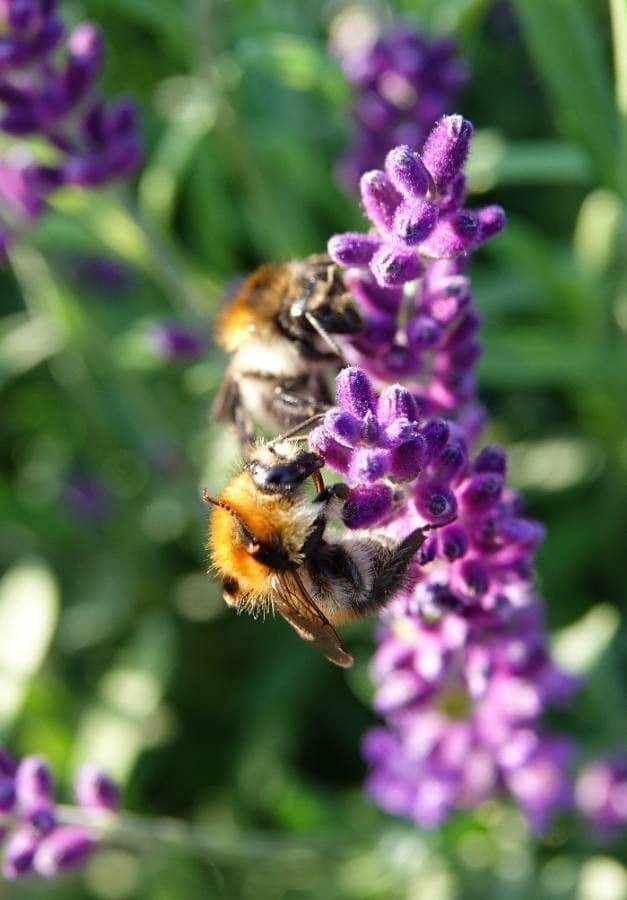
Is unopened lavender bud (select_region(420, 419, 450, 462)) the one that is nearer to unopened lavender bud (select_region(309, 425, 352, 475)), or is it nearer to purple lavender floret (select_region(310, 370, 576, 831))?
purple lavender floret (select_region(310, 370, 576, 831))

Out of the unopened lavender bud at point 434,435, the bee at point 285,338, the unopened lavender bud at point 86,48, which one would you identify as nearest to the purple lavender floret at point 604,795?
the bee at point 285,338

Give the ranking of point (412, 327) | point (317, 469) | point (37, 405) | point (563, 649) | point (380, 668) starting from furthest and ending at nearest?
point (37, 405), point (563, 649), point (380, 668), point (412, 327), point (317, 469)

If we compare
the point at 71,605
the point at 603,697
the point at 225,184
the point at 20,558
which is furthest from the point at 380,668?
the point at 225,184

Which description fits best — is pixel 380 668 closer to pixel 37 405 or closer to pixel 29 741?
pixel 29 741

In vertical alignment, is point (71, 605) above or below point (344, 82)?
below

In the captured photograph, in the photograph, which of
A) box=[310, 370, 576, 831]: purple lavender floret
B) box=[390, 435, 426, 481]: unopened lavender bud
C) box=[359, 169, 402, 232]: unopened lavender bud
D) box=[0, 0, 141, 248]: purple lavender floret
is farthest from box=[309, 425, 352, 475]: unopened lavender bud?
box=[0, 0, 141, 248]: purple lavender floret

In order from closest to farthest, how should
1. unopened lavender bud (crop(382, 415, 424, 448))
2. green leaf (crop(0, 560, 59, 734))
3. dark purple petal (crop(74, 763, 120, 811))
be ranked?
unopened lavender bud (crop(382, 415, 424, 448))
dark purple petal (crop(74, 763, 120, 811))
green leaf (crop(0, 560, 59, 734))

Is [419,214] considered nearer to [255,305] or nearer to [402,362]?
[402,362]

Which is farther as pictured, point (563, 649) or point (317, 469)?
point (563, 649)
